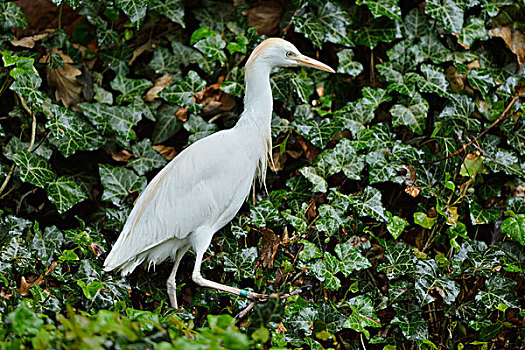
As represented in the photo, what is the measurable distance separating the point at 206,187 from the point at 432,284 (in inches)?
50.2

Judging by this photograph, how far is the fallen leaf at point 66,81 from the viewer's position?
3775 millimetres

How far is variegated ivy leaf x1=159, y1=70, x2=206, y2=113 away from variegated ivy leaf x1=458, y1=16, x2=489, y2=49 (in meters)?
1.67

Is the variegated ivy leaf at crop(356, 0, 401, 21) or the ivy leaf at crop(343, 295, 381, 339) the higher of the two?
the variegated ivy leaf at crop(356, 0, 401, 21)

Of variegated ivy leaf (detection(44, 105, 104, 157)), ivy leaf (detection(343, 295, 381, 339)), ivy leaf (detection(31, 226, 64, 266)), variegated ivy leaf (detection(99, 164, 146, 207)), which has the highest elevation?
variegated ivy leaf (detection(44, 105, 104, 157))

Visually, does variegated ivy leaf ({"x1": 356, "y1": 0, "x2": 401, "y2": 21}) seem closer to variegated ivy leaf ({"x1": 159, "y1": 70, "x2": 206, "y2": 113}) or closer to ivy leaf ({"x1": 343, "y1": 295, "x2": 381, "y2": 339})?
variegated ivy leaf ({"x1": 159, "y1": 70, "x2": 206, "y2": 113})

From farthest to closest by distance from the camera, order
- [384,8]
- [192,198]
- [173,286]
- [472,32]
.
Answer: [472,32]
[384,8]
[173,286]
[192,198]

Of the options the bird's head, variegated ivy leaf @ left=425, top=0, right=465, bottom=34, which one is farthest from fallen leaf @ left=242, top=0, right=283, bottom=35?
the bird's head

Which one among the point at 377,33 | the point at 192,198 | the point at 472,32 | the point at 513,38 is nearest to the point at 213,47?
the point at 377,33

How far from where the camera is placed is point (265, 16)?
4.11m

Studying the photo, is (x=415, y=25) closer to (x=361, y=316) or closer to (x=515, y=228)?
(x=515, y=228)

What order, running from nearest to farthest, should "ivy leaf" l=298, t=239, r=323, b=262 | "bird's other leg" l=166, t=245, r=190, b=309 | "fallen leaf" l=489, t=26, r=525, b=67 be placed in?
"bird's other leg" l=166, t=245, r=190, b=309 → "ivy leaf" l=298, t=239, r=323, b=262 → "fallen leaf" l=489, t=26, r=525, b=67

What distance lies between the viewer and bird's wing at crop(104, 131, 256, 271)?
3018 mm

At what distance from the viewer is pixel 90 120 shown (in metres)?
3.61

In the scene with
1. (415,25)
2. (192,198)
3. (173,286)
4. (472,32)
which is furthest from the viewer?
(415,25)
